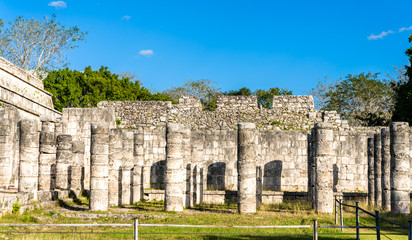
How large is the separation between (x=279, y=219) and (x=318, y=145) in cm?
380

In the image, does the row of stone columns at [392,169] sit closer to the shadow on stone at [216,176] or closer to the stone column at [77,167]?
the shadow on stone at [216,176]

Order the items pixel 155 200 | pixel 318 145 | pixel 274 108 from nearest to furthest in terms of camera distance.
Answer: pixel 318 145, pixel 155 200, pixel 274 108

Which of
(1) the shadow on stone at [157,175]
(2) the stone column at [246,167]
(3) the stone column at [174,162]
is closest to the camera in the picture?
(2) the stone column at [246,167]

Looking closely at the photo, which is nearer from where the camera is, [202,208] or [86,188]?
[202,208]

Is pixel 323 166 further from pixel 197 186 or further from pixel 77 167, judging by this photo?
pixel 77 167

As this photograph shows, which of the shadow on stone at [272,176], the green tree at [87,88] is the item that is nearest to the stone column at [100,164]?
the shadow on stone at [272,176]

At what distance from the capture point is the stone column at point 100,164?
17172 mm

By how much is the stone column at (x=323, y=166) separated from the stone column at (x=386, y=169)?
108 inches

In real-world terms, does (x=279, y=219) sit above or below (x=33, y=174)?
below

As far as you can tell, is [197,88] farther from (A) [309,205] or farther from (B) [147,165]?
(A) [309,205]

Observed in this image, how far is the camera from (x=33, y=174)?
1842 cm

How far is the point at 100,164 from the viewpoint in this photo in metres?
17.5

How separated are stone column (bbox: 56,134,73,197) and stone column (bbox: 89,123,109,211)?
12.6 feet

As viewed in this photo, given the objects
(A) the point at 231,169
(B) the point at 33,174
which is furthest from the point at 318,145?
(B) the point at 33,174
